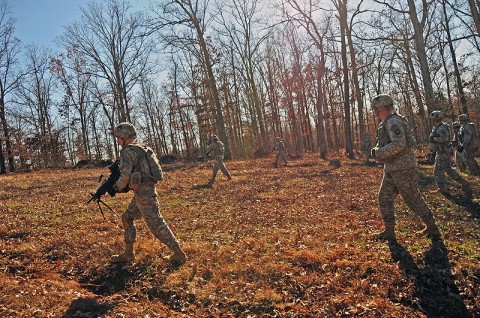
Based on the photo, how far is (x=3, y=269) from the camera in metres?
6.09

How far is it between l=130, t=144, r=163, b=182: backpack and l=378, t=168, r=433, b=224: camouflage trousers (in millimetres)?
4022

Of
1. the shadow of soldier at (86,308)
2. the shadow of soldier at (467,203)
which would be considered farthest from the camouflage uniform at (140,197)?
the shadow of soldier at (467,203)

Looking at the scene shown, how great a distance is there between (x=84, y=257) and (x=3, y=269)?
51.6 inches

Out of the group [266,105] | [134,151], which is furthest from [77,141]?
[134,151]

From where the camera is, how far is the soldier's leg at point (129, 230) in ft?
19.8

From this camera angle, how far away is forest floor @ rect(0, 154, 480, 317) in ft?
15.4

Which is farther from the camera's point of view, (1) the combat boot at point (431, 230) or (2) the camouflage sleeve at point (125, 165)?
(1) the combat boot at point (431, 230)

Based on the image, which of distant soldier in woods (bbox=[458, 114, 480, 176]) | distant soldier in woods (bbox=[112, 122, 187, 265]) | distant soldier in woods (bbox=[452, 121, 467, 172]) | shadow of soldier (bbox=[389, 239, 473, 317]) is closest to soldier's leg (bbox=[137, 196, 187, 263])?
distant soldier in woods (bbox=[112, 122, 187, 265])

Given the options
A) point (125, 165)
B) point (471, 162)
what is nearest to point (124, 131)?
point (125, 165)

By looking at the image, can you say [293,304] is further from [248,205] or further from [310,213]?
[248,205]

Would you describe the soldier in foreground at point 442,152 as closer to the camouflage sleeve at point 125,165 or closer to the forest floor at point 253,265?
the forest floor at point 253,265

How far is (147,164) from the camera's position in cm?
578

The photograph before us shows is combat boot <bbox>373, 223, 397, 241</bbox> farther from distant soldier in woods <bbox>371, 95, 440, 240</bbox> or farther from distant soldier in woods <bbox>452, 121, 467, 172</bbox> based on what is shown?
→ distant soldier in woods <bbox>452, 121, 467, 172</bbox>

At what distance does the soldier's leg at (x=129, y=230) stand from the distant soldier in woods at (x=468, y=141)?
10463mm
